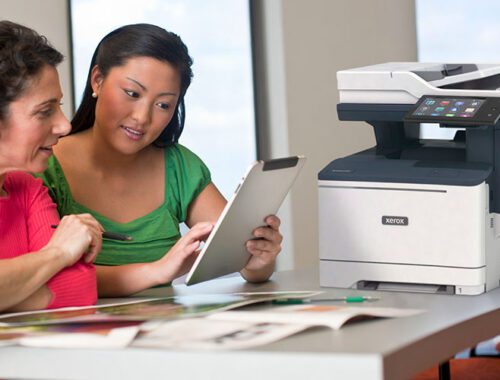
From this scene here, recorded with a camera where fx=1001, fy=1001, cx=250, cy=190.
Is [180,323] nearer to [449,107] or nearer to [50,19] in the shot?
[449,107]

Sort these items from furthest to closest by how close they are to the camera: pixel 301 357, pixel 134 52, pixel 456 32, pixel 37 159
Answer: pixel 456 32 → pixel 134 52 → pixel 37 159 → pixel 301 357

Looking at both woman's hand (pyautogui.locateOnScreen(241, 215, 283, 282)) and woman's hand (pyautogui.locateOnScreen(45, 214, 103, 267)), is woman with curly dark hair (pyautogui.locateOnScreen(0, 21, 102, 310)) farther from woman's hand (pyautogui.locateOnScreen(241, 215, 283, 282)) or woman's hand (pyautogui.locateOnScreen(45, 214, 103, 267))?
woman's hand (pyautogui.locateOnScreen(241, 215, 283, 282))

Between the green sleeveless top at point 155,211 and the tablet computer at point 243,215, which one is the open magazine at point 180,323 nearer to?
the tablet computer at point 243,215

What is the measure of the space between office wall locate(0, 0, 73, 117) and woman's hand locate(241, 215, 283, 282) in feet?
6.13

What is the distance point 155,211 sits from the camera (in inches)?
104

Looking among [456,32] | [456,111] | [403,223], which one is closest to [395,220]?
[403,223]

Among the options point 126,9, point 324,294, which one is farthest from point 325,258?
point 126,9

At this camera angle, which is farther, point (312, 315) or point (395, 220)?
point (395, 220)

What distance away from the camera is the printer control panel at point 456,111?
2.21 metres

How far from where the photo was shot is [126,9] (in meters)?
4.54

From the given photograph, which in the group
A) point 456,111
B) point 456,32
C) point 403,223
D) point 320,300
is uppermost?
point 456,32

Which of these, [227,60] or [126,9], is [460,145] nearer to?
[126,9]

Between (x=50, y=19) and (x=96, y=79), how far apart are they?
59.0 inches

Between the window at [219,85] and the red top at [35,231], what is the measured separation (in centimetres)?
266
